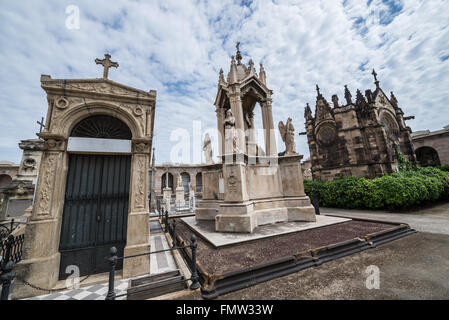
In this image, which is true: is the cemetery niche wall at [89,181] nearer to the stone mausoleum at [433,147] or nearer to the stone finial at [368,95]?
the stone finial at [368,95]

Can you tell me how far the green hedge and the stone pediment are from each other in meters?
14.5

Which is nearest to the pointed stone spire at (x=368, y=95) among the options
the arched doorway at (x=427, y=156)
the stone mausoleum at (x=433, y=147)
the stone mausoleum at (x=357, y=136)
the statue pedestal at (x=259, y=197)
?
the stone mausoleum at (x=357, y=136)

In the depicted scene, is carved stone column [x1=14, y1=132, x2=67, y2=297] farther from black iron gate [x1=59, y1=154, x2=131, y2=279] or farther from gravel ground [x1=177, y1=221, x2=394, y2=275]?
gravel ground [x1=177, y1=221, x2=394, y2=275]

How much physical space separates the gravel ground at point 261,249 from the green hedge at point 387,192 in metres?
8.12

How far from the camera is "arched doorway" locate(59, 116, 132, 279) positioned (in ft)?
12.4

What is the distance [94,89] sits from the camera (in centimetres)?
410

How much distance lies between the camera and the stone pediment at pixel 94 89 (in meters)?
3.80

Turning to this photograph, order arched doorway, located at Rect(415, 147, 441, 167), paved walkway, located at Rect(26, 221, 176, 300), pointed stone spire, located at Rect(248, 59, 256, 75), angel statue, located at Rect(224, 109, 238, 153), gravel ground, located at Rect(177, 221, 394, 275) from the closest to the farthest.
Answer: paved walkway, located at Rect(26, 221, 176, 300), gravel ground, located at Rect(177, 221, 394, 275), angel statue, located at Rect(224, 109, 238, 153), pointed stone spire, located at Rect(248, 59, 256, 75), arched doorway, located at Rect(415, 147, 441, 167)

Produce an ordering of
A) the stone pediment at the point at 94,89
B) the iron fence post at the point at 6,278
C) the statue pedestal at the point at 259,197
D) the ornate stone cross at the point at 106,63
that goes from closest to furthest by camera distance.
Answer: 1. the iron fence post at the point at 6,278
2. the stone pediment at the point at 94,89
3. the ornate stone cross at the point at 106,63
4. the statue pedestal at the point at 259,197

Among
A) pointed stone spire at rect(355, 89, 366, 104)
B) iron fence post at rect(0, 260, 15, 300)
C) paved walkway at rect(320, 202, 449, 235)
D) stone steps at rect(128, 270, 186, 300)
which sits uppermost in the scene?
pointed stone spire at rect(355, 89, 366, 104)

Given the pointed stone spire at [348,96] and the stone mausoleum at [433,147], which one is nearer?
the pointed stone spire at [348,96]

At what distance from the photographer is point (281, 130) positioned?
320 inches

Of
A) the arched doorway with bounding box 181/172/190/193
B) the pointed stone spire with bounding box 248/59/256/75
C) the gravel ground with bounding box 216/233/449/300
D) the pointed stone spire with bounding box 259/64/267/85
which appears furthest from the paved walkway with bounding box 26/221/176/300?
the arched doorway with bounding box 181/172/190/193

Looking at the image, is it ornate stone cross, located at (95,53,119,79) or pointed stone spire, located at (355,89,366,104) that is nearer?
ornate stone cross, located at (95,53,119,79)
